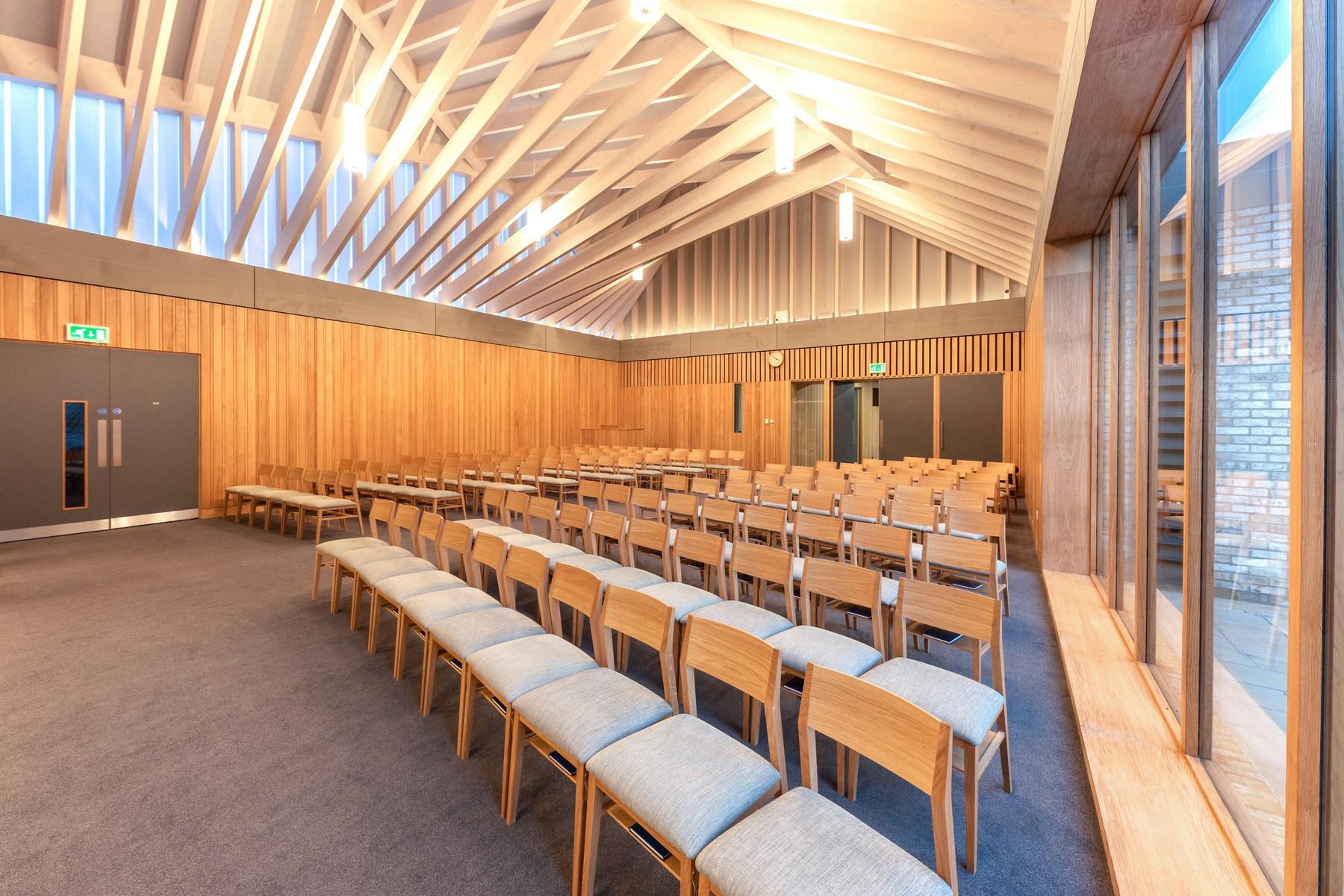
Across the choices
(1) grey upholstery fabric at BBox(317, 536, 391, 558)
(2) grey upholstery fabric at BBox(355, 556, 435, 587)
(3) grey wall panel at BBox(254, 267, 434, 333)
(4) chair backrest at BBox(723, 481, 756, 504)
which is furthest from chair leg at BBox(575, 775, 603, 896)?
(3) grey wall panel at BBox(254, 267, 434, 333)

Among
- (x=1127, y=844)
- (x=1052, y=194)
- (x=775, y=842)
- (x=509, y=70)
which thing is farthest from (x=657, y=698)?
(x=509, y=70)

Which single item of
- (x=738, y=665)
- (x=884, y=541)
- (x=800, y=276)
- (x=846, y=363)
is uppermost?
(x=800, y=276)

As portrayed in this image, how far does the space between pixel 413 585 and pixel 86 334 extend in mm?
8196

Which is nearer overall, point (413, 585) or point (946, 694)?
point (946, 694)

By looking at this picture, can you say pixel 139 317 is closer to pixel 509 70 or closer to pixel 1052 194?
pixel 509 70

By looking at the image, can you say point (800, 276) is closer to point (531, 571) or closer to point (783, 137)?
point (783, 137)

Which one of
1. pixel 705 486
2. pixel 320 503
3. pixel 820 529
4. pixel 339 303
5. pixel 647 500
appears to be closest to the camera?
pixel 820 529

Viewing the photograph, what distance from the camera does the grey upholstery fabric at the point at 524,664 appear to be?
7.31 feet

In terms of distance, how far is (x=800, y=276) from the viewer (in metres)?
13.8

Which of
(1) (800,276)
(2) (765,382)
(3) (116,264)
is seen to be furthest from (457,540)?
(1) (800,276)

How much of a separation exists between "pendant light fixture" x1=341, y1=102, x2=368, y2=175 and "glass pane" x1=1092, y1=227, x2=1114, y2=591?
21.7ft

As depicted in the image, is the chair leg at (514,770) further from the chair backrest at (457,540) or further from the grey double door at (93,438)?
the grey double door at (93,438)

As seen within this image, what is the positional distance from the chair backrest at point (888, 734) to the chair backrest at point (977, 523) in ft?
10.4

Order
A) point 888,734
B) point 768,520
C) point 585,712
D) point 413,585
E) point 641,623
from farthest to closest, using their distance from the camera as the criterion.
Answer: point 768,520 → point 413,585 → point 641,623 → point 585,712 → point 888,734
